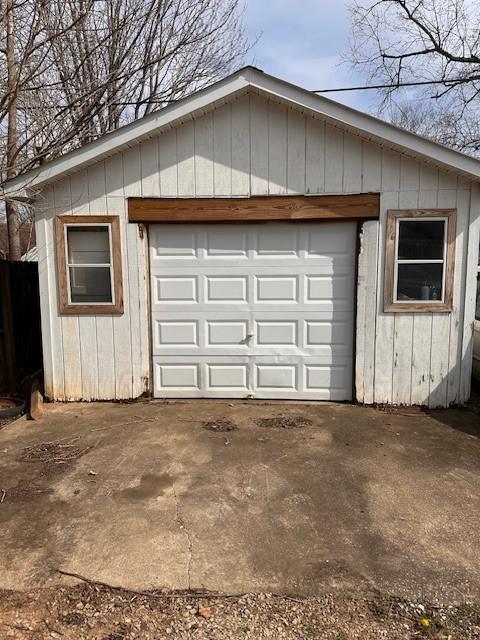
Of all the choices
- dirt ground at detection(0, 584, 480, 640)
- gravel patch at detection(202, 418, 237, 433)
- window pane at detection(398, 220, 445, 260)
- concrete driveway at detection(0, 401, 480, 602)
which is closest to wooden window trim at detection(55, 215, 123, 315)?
concrete driveway at detection(0, 401, 480, 602)

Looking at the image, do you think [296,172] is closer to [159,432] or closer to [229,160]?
[229,160]

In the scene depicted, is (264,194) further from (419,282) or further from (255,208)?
(419,282)

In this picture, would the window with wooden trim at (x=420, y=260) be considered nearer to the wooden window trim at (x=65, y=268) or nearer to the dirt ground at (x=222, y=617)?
the wooden window trim at (x=65, y=268)

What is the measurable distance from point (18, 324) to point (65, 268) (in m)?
2.08

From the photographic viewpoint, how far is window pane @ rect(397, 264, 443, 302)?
5.54 metres

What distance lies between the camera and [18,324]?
7.16m

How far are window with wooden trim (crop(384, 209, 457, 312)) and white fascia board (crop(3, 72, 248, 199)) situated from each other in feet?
8.00

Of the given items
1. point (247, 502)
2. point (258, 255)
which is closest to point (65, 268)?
point (258, 255)

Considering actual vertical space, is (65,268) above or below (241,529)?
above

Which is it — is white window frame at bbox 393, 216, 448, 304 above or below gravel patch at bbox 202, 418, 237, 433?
above

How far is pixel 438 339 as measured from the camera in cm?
559

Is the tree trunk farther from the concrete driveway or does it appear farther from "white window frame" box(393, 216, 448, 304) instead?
"white window frame" box(393, 216, 448, 304)

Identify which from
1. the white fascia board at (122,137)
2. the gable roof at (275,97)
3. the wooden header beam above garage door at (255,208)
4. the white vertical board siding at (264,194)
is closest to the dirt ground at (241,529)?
the white vertical board siding at (264,194)

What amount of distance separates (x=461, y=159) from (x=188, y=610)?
5.08 meters
